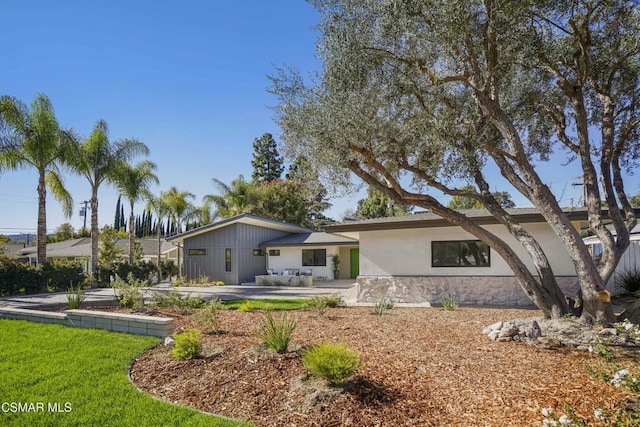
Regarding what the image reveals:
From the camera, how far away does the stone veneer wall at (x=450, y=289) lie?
11.9 m

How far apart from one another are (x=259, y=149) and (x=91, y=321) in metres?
39.7

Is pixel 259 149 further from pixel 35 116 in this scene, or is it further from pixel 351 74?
pixel 351 74

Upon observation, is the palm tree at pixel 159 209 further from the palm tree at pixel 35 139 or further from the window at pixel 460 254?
the window at pixel 460 254

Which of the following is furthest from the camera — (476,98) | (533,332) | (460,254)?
(460,254)

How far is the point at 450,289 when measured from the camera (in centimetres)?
1271

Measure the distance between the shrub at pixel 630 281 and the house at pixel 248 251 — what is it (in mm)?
12563

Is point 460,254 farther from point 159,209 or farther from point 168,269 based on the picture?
point 159,209

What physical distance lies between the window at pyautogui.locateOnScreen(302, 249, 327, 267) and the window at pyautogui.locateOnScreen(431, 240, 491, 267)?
437 inches

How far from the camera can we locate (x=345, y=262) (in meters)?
25.0

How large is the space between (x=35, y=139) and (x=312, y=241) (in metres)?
14.2

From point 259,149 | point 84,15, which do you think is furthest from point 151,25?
point 259,149

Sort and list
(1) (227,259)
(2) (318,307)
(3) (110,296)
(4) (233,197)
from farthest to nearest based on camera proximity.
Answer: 1. (4) (233,197)
2. (1) (227,259)
3. (3) (110,296)
4. (2) (318,307)

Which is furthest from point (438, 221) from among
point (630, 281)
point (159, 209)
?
point (159, 209)

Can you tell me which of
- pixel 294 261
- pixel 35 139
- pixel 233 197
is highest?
pixel 35 139
